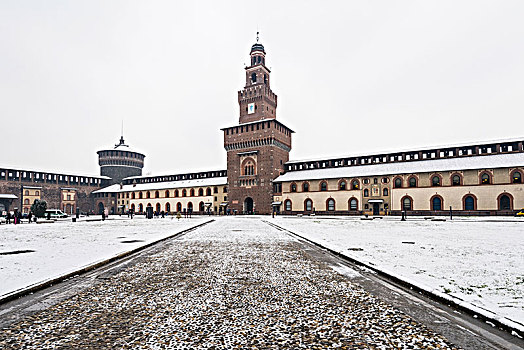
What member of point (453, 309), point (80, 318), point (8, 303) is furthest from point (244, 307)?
point (8, 303)

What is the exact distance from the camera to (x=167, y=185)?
7269 centimetres

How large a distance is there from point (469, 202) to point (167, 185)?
5761 centimetres

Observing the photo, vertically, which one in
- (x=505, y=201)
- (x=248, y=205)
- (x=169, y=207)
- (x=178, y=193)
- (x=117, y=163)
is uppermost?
(x=117, y=163)

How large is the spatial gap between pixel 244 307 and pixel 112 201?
268 ft

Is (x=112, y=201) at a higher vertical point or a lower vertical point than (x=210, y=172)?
lower

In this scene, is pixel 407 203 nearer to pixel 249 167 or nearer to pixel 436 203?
pixel 436 203

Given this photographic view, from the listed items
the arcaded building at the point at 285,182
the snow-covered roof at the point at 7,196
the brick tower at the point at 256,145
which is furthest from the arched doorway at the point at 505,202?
the snow-covered roof at the point at 7,196

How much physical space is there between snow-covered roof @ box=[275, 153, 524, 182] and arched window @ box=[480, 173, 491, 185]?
105 cm

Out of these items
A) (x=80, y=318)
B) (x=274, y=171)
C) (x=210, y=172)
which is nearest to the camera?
(x=80, y=318)

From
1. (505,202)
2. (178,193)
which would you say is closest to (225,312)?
(505,202)

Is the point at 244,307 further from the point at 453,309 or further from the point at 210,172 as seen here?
the point at 210,172

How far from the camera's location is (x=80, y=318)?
3.98 m

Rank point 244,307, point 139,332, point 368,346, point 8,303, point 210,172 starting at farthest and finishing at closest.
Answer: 1. point 210,172
2. point 8,303
3. point 244,307
4. point 139,332
5. point 368,346

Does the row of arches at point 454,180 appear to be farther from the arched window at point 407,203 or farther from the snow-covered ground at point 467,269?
the snow-covered ground at point 467,269
